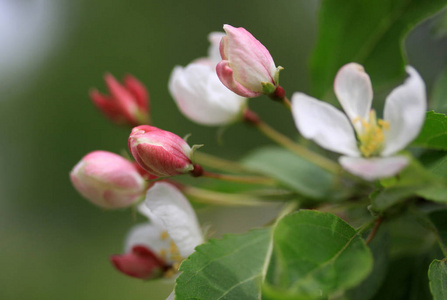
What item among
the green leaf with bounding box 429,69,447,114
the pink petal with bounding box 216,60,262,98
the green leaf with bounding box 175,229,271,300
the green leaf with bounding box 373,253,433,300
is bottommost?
the green leaf with bounding box 373,253,433,300

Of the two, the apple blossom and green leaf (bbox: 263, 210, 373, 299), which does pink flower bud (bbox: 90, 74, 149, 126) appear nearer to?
the apple blossom

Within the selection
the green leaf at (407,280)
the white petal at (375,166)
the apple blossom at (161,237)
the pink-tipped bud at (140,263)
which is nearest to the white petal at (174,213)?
the apple blossom at (161,237)

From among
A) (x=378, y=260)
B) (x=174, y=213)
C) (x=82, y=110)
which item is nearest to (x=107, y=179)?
(x=174, y=213)

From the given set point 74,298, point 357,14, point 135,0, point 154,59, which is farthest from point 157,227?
point 135,0

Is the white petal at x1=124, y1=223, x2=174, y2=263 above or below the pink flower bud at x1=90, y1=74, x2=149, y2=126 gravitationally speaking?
below

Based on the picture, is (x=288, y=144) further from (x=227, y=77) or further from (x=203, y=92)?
(x=227, y=77)

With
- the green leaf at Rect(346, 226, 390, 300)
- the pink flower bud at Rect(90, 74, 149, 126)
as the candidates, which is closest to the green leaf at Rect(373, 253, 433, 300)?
the green leaf at Rect(346, 226, 390, 300)
